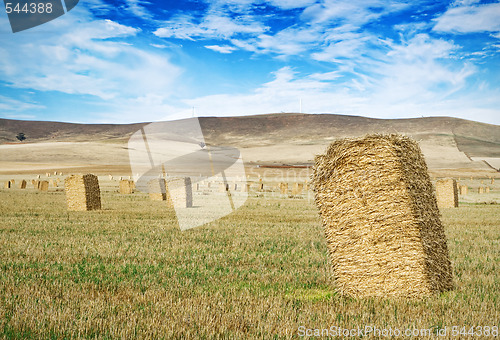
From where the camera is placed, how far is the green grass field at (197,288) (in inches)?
215

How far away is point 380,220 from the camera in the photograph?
23.5 feet

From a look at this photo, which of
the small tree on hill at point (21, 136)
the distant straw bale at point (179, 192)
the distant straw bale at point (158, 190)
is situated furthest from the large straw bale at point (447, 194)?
the small tree on hill at point (21, 136)

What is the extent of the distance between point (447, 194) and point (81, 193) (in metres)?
19.7

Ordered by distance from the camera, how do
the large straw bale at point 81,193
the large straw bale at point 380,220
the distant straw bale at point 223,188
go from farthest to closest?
the distant straw bale at point 223,188 < the large straw bale at point 81,193 < the large straw bale at point 380,220

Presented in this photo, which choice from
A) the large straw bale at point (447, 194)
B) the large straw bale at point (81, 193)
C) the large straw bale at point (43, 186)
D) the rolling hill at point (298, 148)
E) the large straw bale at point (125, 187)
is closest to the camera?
the large straw bale at point (81, 193)

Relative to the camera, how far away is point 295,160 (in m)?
116

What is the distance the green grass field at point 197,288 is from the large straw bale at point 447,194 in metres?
13.2

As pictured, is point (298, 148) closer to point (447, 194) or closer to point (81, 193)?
point (447, 194)

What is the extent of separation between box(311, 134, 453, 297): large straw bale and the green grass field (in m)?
0.37

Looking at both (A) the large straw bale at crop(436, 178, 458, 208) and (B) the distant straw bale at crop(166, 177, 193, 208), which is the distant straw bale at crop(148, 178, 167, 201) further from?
(A) the large straw bale at crop(436, 178, 458, 208)

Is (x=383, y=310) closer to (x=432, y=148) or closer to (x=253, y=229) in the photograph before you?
(x=253, y=229)

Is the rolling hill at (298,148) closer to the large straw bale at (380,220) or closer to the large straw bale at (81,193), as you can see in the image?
the large straw bale at (81,193)

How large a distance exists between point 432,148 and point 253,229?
124 metres

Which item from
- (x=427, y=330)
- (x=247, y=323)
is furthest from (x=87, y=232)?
(x=427, y=330)
